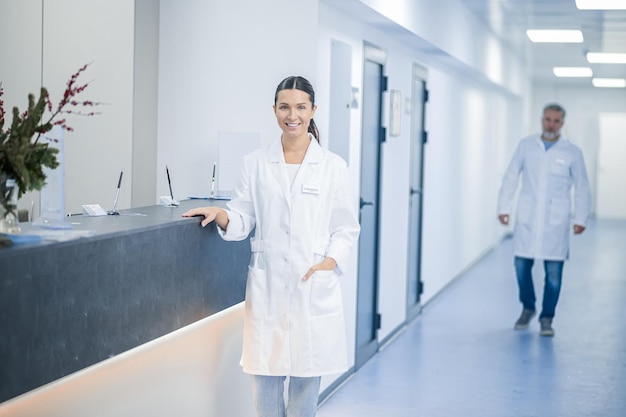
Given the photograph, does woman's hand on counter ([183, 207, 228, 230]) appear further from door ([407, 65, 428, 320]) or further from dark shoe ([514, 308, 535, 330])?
dark shoe ([514, 308, 535, 330])

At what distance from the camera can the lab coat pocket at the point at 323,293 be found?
3.50 m

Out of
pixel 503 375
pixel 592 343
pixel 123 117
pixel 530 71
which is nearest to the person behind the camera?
pixel 123 117

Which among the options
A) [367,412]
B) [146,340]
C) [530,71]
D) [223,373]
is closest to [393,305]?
[367,412]

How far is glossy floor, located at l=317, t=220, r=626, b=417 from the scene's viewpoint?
5.56 metres

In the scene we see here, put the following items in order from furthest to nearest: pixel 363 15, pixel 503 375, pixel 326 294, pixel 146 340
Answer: pixel 503 375
pixel 363 15
pixel 326 294
pixel 146 340

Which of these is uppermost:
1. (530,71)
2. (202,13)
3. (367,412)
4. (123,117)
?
(530,71)

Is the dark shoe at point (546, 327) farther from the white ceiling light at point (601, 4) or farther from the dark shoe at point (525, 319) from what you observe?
the white ceiling light at point (601, 4)

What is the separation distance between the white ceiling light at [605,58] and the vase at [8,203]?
37.4 feet

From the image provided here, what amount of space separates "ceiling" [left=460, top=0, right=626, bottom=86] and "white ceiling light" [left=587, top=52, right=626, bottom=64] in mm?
127

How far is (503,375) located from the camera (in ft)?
20.9

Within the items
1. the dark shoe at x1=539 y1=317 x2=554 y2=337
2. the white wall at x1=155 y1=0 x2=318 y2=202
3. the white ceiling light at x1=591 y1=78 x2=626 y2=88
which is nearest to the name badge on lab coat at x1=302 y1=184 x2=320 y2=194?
the white wall at x1=155 y1=0 x2=318 y2=202

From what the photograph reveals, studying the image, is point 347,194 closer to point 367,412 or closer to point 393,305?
point 367,412

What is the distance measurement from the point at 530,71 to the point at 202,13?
12.9 m

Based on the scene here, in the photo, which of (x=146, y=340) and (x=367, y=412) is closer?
(x=146, y=340)
